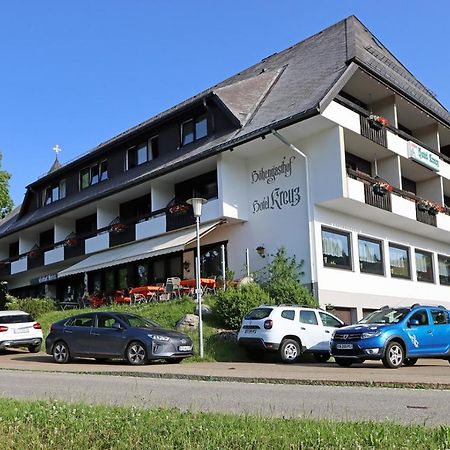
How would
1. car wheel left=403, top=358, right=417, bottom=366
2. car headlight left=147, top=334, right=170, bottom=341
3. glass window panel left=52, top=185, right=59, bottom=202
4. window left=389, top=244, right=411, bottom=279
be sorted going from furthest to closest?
glass window panel left=52, top=185, right=59, bottom=202
window left=389, top=244, right=411, bottom=279
car wheel left=403, top=358, right=417, bottom=366
car headlight left=147, top=334, right=170, bottom=341

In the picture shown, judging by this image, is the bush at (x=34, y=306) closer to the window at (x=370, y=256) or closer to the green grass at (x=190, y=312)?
the green grass at (x=190, y=312)

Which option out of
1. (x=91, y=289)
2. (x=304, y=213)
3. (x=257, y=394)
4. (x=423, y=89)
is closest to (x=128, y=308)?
(x=304, y=213)

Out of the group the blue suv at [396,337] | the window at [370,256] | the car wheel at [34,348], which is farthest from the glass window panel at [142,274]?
the blue suv at [396,337]

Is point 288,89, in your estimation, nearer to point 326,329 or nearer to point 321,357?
point 326,329

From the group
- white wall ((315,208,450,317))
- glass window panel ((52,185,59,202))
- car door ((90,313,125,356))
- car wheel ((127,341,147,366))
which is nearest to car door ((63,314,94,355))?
car door ((90,313,125,356))

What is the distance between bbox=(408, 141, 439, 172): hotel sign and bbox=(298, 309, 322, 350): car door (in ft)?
39.8

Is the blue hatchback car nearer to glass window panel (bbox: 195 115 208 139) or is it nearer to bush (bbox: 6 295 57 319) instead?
bush (bbox: 6 295 57 319)

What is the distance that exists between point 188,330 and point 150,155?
14.0 m

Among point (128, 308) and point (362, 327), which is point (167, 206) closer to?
point (128, 308)

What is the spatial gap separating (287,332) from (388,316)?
2859mm

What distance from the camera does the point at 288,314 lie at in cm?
1795

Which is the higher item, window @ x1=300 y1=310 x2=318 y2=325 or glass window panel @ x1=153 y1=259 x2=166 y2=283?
glass window panel @ x1=153 y1=259 x2=166 y2=283

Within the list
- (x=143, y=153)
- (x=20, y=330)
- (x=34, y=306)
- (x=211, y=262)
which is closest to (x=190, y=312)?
(x=20, y=330)

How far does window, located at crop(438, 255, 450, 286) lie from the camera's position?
31.9m
